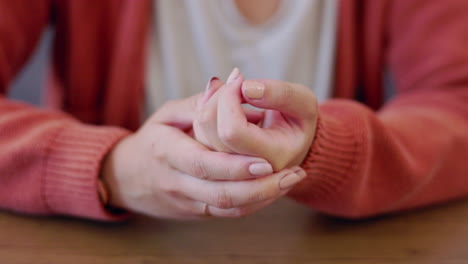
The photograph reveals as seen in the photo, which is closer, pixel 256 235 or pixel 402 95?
pixel 256 235

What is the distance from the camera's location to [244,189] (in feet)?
0.85

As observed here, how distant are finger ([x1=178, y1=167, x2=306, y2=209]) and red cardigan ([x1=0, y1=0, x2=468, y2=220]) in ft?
0.14

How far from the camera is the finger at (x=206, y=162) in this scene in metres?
0.25

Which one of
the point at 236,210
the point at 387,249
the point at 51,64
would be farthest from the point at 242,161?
the point at 51,64

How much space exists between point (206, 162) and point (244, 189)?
0.09 feet

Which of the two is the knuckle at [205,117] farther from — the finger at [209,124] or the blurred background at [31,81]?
the blurred background at [31,81]

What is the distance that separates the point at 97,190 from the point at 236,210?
121 millimetres

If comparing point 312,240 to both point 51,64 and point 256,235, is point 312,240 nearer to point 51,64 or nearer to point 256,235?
point 256,235

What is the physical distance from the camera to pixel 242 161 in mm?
251

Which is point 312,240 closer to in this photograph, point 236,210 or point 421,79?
point 236,210

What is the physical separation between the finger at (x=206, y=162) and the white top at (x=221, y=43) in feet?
0.83

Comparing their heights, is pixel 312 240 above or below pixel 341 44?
below

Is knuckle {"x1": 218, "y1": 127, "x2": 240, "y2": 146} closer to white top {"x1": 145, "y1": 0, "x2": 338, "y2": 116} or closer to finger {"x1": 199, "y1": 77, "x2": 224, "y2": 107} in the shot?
finger {"x1": 199, "y1": 77, "x2": 224, "y2": 107}

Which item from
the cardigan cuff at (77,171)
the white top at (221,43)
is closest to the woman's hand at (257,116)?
the cardigan cuff at (77,171)
